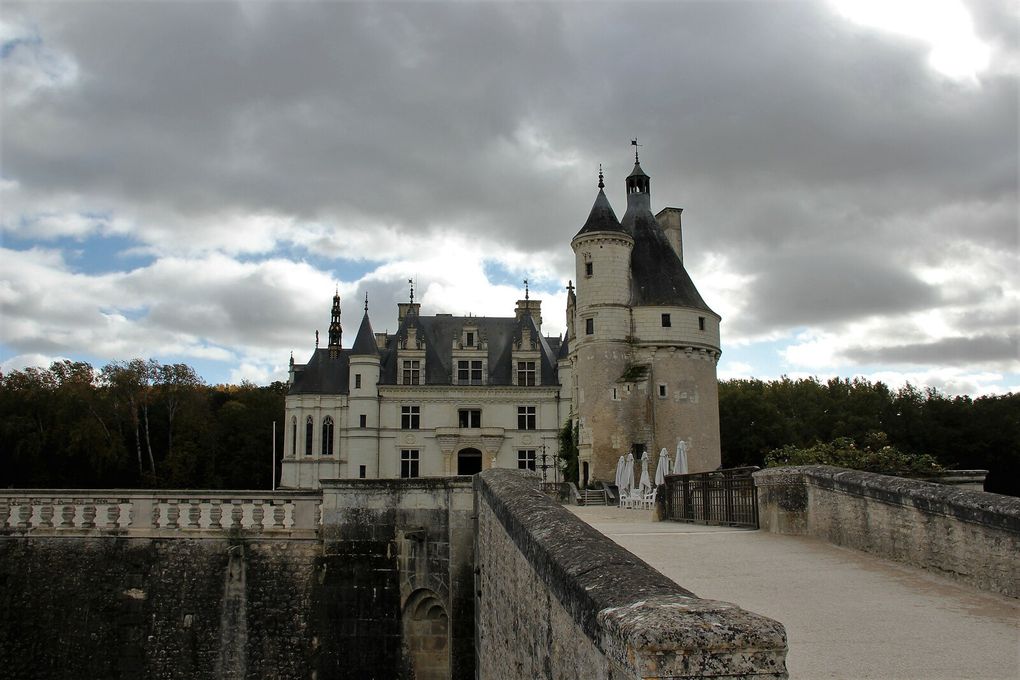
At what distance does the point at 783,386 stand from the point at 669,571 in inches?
2218

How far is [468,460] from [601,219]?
1677 centimetres

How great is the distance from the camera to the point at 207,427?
56000 mm

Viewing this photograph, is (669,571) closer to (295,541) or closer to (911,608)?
(911,608)

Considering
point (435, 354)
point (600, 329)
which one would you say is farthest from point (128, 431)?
point (600, 329)

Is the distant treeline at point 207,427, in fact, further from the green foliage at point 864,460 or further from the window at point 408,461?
the green foliage at point 864,460

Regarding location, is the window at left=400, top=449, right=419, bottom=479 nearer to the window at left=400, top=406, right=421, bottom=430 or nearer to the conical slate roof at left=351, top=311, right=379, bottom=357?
the window at left=400, top=406, right=421, bottom=430

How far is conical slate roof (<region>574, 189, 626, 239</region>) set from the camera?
3816cm

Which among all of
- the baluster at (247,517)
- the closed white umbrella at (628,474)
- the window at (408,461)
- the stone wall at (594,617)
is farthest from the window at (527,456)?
the stone wall at (594,617)

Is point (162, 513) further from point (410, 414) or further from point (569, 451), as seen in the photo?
point (410, 414)

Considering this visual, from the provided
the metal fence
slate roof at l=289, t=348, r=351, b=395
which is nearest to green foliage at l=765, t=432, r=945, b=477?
the metal fence

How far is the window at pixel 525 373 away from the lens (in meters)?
48.2

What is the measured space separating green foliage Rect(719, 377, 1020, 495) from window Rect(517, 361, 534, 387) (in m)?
12.4

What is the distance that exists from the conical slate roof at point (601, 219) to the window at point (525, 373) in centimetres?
1191

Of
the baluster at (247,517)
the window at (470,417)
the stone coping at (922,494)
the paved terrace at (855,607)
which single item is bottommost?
the paved terrace at (855,607)
